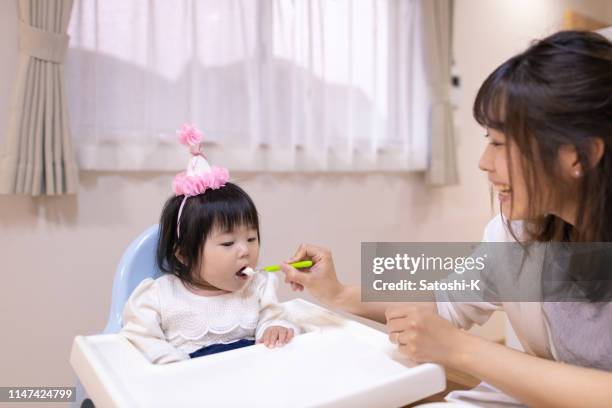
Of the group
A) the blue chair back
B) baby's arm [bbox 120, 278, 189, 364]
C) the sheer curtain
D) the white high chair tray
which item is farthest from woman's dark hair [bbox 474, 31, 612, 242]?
the sheer curtain

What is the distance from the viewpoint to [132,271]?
1.12 m

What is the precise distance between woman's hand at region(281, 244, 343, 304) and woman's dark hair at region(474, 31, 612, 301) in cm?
47

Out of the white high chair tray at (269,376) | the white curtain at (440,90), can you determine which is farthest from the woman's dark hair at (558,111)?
the white curtain at (440,90)

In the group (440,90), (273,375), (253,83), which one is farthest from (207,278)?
(440,90)

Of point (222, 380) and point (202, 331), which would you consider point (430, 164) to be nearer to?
point (202, 331)

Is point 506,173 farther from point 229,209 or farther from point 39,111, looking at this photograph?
point 39,111

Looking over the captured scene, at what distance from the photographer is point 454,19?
8.20 feet

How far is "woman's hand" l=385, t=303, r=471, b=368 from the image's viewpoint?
0.74 meters

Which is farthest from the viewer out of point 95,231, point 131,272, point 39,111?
point 95,231

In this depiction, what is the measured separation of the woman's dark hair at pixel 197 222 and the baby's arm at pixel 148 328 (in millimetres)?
85

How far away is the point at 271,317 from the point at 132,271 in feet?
1.20

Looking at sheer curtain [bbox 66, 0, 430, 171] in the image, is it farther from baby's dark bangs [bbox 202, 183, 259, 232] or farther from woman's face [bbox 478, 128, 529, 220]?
woman's face [bbox 478, 128, 529, 220]

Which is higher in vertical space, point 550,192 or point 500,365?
point 550,192

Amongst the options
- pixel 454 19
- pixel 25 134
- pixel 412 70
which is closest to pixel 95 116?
pixel 25 134
